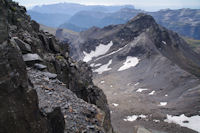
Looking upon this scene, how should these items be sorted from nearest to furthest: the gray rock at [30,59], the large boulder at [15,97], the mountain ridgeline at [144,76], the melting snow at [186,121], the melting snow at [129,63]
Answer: the large boulder at [15,97]
the gray rock at [30,59]
the melting snow at [186,121]
the mountain ridgeline at [144,76]
the melting snow at [129,63]

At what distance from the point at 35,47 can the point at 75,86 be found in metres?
10.2

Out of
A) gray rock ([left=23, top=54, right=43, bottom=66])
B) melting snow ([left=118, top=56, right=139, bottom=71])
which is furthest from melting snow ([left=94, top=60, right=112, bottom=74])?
gray rock ([left=23, top=54, right=43, bottom=66])

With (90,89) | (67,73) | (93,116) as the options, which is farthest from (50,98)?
(90,89)

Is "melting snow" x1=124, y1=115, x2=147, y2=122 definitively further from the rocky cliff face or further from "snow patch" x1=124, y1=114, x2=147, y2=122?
the rocky cliff face

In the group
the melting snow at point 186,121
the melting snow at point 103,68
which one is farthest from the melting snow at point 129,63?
the melting snow at point 186,121

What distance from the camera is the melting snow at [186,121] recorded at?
52.1 m

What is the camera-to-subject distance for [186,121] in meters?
54.9

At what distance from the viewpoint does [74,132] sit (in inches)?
534

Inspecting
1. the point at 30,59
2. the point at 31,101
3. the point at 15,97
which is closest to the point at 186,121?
the point at 30,59

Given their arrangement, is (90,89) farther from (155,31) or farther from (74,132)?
(155,31)

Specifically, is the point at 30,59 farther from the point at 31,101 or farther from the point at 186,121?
the point at 186,121

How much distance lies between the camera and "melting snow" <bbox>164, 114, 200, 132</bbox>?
52.1m


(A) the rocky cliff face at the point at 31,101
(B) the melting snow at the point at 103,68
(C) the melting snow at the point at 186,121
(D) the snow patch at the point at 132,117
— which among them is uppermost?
(A) the rocky cliff face at the point at 31,101

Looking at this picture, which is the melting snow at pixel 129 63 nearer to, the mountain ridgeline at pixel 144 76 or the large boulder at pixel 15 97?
the mountain ridgeline at pixel 144 76
